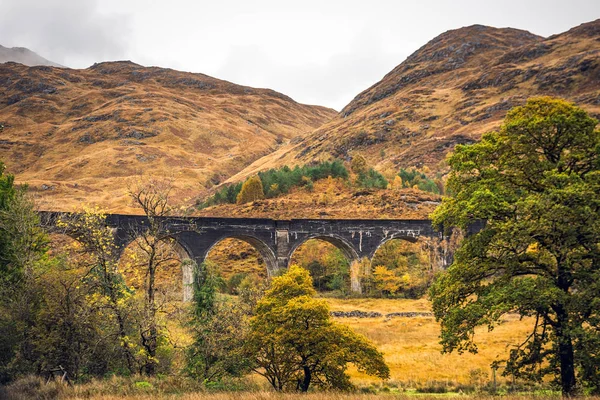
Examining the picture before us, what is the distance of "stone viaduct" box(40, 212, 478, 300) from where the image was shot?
42.0 m

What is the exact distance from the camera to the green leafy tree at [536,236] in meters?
11.6

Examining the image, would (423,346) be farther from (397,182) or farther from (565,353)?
(397,182)

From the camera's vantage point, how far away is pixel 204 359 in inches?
598

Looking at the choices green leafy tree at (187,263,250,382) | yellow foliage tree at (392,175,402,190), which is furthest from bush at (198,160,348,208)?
green leafy tree at (187,263,250,382)

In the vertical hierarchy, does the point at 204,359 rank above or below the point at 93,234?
below

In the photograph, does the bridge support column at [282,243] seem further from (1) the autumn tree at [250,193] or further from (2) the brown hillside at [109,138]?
(2) the brown hillside at [109,138]

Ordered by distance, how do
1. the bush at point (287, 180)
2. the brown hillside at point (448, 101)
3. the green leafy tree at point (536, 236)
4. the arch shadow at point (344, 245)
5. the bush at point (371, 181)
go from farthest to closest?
the brown hillside at point (448, 101) < the bush at point (287, 180) < the bush at point (371, 181) < the arch shadow at point (344, 245) < the green leafy tree at point (536, 236)

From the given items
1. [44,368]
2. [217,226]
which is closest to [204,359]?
[44,368]

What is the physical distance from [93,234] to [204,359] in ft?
16.9

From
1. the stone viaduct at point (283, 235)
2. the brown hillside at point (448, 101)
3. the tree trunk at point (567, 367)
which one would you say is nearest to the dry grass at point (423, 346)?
the tree trunk at point (567, 367)

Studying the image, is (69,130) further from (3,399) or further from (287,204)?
(3,399)

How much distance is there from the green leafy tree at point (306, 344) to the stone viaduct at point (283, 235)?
27.3 meters

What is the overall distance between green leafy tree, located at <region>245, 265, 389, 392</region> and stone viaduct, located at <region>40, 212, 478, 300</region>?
27307 mm

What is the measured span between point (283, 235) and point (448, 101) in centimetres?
11048
